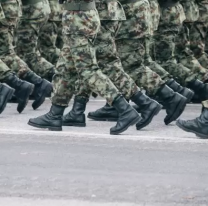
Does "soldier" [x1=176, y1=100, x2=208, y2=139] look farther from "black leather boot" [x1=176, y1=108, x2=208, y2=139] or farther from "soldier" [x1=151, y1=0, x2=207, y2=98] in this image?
"soldier" [x1=151, y1=0, x2=207, y2=98]

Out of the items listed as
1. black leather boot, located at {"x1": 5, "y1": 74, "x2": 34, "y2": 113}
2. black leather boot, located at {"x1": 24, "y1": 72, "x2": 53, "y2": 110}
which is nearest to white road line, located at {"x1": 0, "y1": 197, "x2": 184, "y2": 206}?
black leather boot, located at {"x1": 5, "y1": 74, "x2": 34, "y2": 113}

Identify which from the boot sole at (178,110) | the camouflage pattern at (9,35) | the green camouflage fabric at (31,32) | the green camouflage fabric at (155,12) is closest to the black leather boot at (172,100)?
the boot sole at (178,110)

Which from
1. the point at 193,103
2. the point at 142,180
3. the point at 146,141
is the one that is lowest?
the point at 193,103

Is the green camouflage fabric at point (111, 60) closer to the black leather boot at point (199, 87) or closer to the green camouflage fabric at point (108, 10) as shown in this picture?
the green camouflage fabric at point (108, 10)

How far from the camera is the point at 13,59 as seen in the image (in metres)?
10.3

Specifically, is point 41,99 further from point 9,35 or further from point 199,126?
point 199,126

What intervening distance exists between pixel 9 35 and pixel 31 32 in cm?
79

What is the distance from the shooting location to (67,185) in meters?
6.53

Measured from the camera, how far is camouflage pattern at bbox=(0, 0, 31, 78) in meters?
9.98

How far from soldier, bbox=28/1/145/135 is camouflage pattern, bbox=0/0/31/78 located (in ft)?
4.52

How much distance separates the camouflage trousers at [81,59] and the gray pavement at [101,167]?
15.6 inches

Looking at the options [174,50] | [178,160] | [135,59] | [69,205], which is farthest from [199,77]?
[69,205]

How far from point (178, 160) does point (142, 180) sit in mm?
805

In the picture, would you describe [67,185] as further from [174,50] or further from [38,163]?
[174,50]
